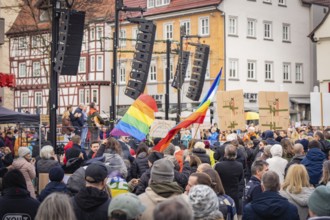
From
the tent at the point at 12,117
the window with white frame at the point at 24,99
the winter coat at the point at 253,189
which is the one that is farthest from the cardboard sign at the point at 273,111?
the window with white frame at the point at 24,99

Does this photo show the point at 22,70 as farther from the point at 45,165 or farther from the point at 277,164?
the point at 277,164

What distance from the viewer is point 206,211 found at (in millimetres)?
6801

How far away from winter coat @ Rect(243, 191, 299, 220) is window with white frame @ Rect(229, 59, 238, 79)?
5060 centimetres

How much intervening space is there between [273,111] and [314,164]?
11950 millimetres

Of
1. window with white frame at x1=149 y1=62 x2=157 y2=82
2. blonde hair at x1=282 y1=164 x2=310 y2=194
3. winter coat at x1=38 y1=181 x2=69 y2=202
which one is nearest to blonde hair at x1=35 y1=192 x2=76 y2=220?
winter coat at x1=38 y1=181 x2=69 y2=202

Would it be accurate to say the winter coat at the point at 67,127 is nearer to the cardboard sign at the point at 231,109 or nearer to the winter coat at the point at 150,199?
the cardboard sign at the point at 231,109

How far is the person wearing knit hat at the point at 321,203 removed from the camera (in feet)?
22.9

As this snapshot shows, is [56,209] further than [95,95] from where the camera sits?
No

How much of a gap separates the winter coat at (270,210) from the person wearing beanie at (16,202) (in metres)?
2.13

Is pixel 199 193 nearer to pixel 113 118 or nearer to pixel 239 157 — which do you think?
pixel 239 157

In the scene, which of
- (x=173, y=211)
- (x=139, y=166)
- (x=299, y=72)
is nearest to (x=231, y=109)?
(x=139, y=166)

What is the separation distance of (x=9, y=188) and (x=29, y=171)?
4662mm

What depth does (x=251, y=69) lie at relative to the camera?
6062 centimetres

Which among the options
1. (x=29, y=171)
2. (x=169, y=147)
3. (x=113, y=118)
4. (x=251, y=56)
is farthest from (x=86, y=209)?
(x=251, y=56)
